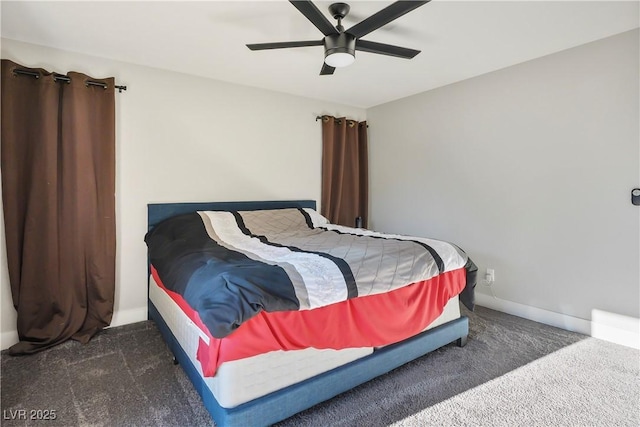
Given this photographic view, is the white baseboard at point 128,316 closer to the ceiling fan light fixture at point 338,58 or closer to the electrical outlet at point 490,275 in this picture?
the ceiling fan light fixture at point 338,58

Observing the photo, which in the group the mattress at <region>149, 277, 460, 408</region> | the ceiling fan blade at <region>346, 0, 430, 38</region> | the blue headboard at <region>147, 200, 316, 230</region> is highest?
the ceiling fan blade at <region>346, 0, 430, 38</region>

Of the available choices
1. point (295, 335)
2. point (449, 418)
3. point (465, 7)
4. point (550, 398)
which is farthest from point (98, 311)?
point (465, 7)

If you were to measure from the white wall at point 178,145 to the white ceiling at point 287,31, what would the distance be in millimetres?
138

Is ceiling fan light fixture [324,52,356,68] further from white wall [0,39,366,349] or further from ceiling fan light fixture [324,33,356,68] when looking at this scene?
white wall [0,39,366,349]

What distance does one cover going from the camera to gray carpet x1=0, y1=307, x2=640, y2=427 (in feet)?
5.26

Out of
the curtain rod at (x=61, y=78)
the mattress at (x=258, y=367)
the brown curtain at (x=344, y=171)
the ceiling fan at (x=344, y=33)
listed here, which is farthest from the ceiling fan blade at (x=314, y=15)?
the brown curtain at (x=344, y=171)

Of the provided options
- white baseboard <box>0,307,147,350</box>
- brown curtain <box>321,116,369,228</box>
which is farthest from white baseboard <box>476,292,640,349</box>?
white baseboard <box>0,307,147,350</box>

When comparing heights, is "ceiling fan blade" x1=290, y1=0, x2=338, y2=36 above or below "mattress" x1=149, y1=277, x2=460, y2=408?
above

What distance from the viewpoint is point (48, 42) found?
7.77 feet

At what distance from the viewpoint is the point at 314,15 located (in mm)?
1646

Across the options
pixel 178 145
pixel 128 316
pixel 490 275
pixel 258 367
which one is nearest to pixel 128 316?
pixel 128 316

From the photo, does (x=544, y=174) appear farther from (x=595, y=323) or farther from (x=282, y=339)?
(x=282, y=339)

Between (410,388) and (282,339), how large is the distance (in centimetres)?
87

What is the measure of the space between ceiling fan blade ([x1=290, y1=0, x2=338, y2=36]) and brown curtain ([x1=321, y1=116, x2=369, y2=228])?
2.09 m
